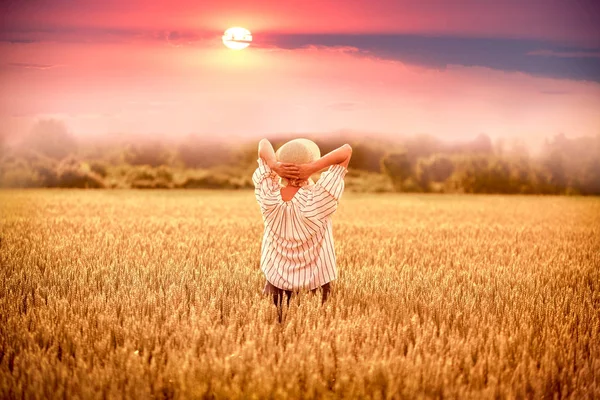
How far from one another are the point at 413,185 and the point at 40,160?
→ 1599cm

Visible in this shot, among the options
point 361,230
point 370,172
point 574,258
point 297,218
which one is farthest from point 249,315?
point 370,172

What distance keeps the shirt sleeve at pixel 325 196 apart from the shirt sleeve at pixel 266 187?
257 millimetres

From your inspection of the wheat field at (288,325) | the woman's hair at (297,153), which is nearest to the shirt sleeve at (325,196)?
the woman's hair at (297,153)

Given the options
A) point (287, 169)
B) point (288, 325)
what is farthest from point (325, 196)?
point (288, 325)

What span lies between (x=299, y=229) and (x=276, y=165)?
0.47 m

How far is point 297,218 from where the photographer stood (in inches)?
160

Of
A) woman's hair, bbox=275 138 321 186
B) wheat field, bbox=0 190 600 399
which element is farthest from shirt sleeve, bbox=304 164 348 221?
wheat field, bbox=0 190 600 399

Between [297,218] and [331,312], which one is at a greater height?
[297,218]

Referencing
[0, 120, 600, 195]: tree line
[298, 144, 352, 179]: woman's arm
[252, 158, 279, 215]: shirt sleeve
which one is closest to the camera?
[298, 144, 352, 179]: woman's arm

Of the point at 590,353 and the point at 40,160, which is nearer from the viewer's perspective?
the point at 590,353

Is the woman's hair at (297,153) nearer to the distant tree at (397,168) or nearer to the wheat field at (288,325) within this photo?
the wheat field at (288,325)

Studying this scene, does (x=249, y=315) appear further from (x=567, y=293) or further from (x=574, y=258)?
(x=574, y=258)

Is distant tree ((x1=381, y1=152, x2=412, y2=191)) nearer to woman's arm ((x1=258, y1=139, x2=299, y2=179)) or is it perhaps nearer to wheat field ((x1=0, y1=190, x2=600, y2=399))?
wheat field ((x1=0, y1=190, x2=600, y2=399))

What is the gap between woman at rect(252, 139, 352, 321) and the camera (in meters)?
4.00
